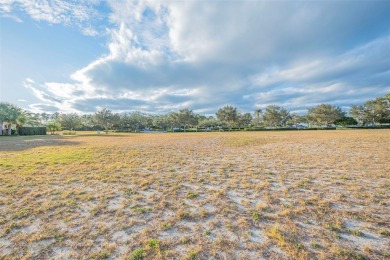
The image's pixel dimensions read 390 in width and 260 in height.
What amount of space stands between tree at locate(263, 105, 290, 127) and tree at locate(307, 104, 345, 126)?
10.7m

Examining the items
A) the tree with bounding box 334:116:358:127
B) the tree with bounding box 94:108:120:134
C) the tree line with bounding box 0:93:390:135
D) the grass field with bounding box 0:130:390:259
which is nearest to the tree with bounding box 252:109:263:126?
the tree line with bounding box 0:93:390:135

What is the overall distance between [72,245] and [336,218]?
4.61 meters

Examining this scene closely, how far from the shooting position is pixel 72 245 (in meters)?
2.84

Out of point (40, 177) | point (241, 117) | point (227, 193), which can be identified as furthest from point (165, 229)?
point (241, 117)

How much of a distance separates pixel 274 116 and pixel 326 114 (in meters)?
17.9

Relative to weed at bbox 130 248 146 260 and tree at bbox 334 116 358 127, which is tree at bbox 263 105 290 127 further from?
weed at bbox 130 248 146 260

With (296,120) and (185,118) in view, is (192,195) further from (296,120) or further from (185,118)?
(296,120)

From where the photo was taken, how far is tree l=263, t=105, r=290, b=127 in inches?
2953

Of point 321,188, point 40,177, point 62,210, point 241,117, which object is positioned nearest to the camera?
point 62,210

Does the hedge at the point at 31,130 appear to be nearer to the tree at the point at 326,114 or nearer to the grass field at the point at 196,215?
the grass field at the point at 196,215

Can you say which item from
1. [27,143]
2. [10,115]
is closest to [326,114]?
[27,143]

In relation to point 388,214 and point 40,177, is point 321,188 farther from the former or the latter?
point 40,177

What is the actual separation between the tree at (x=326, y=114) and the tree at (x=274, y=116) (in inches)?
422

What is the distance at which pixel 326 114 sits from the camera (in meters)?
69.2
